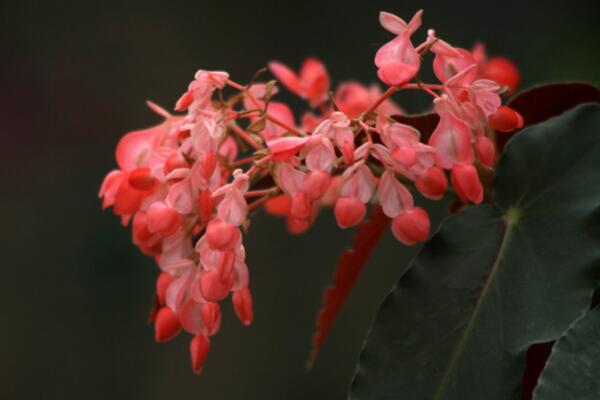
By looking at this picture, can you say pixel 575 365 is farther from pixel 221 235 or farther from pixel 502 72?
pixel 502 72

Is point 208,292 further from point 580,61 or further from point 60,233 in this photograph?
point 60,233

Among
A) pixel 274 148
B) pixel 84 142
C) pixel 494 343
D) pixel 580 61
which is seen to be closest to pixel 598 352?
pixel 494 343

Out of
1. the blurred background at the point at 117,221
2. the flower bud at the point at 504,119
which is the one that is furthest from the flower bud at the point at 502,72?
the blurred background at the point at 117,221

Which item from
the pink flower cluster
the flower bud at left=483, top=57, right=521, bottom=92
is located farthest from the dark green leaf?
the flower bud at left=483, top=57, right=521, bottom=92

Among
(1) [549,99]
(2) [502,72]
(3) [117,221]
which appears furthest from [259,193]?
(3) [117,221]

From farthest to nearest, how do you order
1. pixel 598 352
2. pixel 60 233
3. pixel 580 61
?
pixel 60 233
pixel 580 61
pixel 598 352

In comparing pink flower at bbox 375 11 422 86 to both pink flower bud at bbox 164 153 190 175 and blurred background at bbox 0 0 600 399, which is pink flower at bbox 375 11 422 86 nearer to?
pink flower bud at bbox 164 153 190 175
